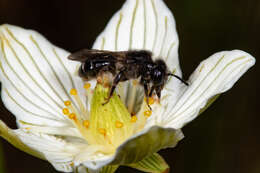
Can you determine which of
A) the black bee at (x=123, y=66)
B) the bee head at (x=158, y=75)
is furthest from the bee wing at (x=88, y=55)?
the bee head at (x=158, y=75)

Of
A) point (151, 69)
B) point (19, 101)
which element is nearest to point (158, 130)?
point (151, 69)

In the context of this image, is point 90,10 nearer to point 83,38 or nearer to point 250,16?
point 83,38

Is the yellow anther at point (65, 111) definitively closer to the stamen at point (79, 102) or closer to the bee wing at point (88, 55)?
the stamen at point (79, 102)

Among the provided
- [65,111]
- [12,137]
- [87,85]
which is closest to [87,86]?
[87,85]

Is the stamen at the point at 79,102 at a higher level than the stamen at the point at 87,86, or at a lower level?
lower

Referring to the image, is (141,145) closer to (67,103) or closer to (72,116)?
(72,116)

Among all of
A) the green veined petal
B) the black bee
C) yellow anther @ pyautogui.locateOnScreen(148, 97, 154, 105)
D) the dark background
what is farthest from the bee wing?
the dark background
